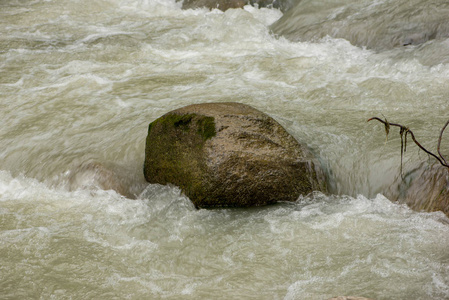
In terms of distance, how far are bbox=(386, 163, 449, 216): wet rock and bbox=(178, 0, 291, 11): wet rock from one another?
662cm

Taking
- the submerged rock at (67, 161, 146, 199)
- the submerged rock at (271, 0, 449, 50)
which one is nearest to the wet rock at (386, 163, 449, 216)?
the submerged rock at (67, 161, 146, 199)

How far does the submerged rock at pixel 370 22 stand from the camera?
7508 millimetres

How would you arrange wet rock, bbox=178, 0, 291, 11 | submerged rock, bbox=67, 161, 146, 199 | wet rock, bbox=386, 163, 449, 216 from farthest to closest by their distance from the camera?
1. wet rock, bbox=178, 0, 291, 11
2. submerged rock, bbox=67, 161, 146, 199
3. wet rock, bbox=386, 163, 449, 216

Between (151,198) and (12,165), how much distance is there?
1.74m

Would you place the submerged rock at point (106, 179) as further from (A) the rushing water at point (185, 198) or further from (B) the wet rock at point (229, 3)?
(B) the wet rock at point (229, 3)

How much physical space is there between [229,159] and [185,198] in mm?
523

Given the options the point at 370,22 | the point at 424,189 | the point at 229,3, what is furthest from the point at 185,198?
the point at 229,3

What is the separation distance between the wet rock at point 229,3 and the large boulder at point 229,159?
6161mm

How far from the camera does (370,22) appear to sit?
26.5 ft

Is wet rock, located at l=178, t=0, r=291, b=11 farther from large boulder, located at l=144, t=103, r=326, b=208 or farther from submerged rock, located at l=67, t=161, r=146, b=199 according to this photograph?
submerged rock, located at l=67, t=161, r=146, b=199

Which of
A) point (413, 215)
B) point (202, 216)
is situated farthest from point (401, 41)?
point (202, 216)

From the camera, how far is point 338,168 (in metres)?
4.81

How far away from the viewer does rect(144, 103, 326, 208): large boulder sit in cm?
433

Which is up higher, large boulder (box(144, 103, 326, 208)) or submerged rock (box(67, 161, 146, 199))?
large boulder (box(144, 103, 326, 208))
